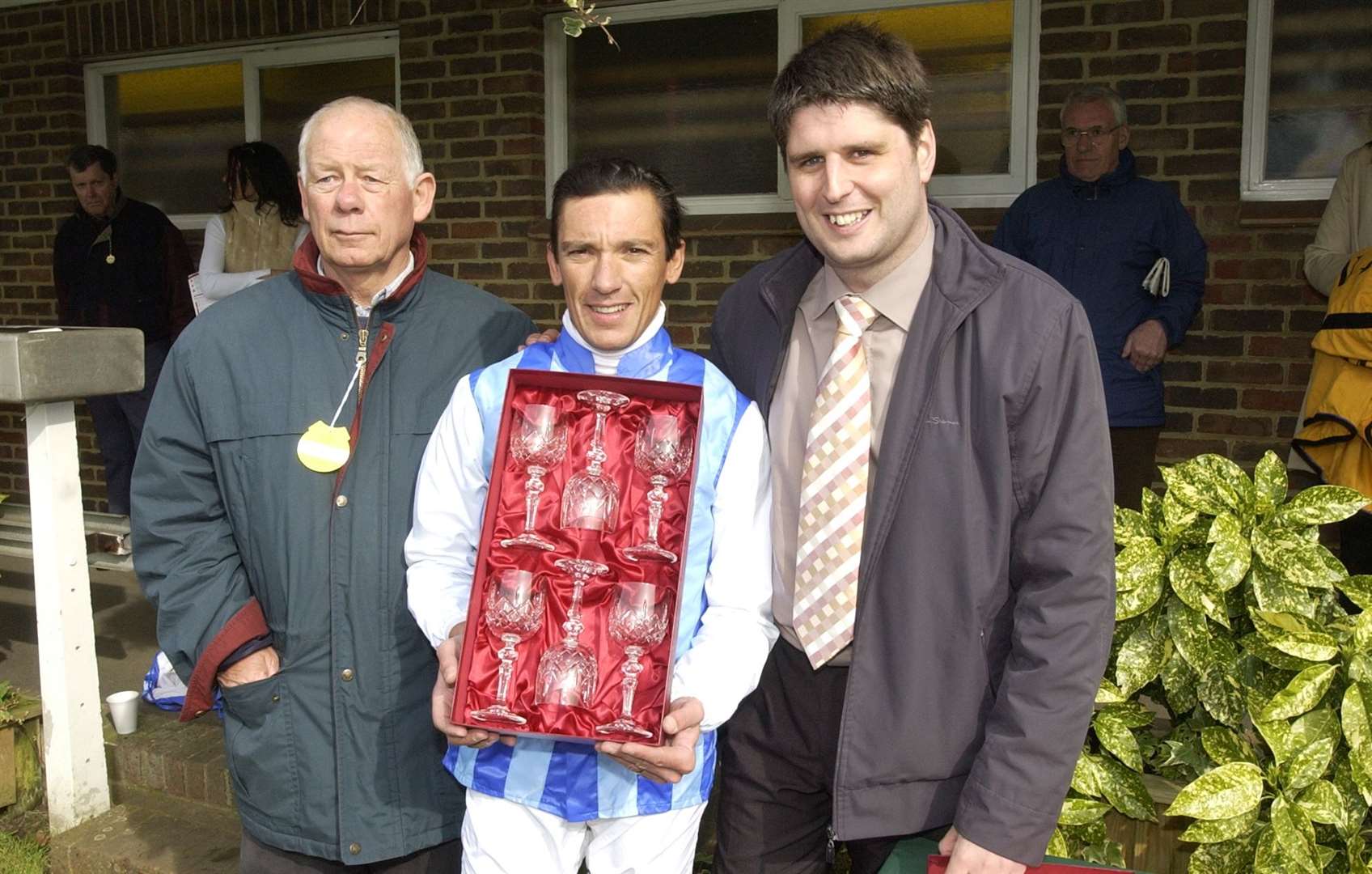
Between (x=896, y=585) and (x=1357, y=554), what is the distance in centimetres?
229

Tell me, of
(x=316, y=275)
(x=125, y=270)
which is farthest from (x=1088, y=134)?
(x=125, y=270)

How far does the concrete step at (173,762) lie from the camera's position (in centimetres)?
350

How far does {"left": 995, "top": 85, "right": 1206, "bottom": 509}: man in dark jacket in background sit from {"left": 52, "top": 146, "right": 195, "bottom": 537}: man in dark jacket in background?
13.7ft

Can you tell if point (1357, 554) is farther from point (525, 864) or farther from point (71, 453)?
point (71, 453)

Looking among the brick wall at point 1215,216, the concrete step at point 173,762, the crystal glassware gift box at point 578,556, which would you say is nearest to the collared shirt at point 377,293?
the crystal glassware gift box at point 578,556

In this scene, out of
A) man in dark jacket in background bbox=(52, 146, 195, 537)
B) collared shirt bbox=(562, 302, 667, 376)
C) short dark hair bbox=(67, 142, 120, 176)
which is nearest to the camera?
collared shirt bbox=(562, 302, 667, 376)

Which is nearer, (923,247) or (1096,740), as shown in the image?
(923,247)

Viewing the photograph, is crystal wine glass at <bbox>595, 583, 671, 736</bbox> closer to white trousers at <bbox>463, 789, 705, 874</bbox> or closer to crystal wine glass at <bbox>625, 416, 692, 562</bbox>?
crystal wine glass at <bbox>625, 416, 692, 562</bbox>

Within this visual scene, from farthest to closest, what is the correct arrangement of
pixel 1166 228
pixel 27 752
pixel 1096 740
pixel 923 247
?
pixel 1166 228 → pixel 27 752 → pixel 1096 740 → pixel 923 247

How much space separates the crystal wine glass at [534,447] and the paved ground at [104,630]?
9.39ft

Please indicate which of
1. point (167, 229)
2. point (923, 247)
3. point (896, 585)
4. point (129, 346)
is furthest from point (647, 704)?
point (167, 229)

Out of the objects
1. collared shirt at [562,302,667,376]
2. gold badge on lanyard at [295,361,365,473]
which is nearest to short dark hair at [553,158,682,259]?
collared shirt at [562,302,667,376]

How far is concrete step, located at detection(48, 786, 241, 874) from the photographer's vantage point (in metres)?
3.26

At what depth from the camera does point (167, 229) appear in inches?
230
